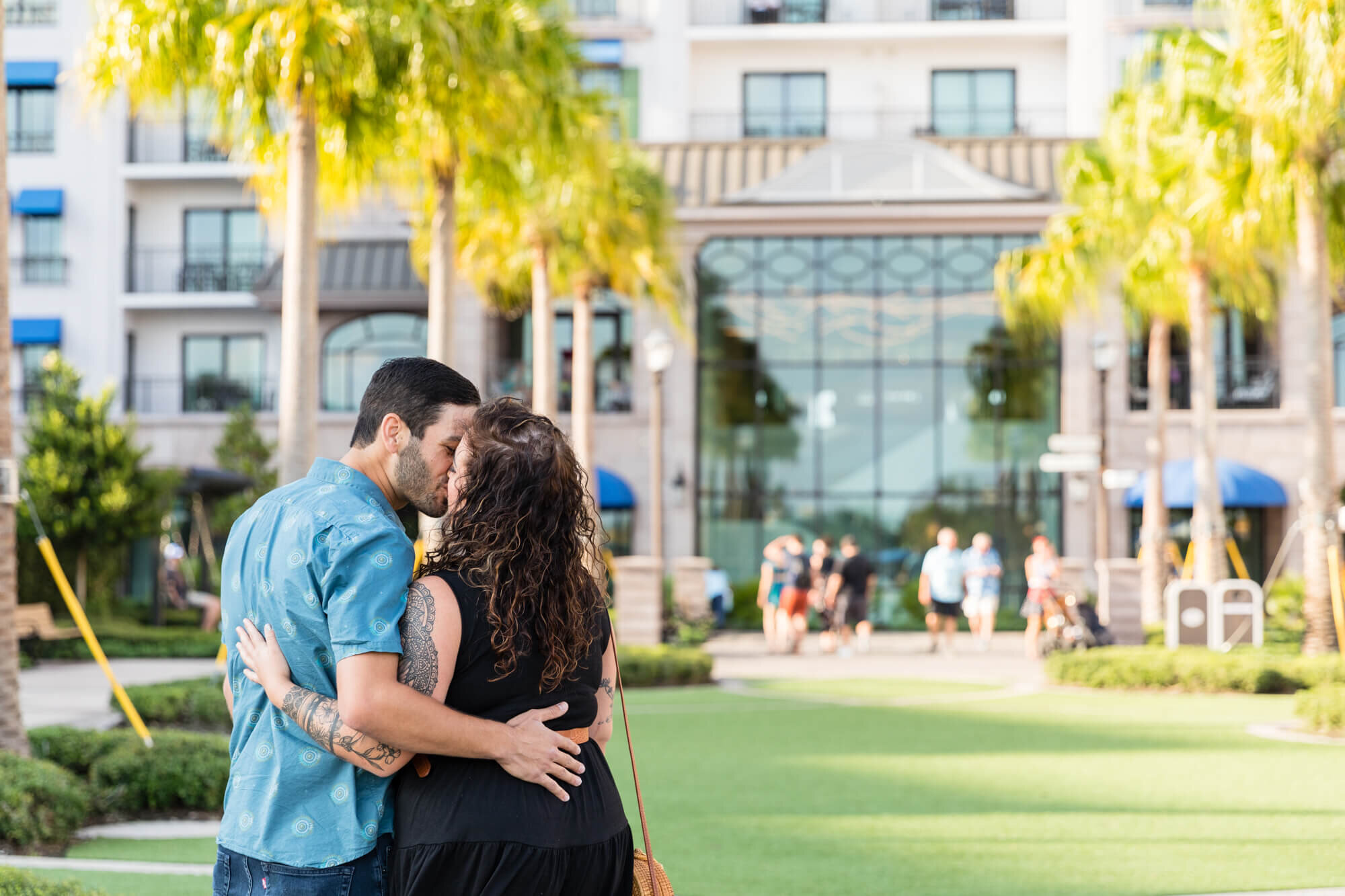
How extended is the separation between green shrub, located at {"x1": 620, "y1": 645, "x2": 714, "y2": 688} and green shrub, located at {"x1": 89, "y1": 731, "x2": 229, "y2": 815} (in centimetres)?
814

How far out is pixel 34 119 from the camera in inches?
1415

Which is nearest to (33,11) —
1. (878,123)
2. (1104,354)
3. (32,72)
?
(32,72)

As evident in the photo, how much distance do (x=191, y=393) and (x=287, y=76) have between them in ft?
86.4

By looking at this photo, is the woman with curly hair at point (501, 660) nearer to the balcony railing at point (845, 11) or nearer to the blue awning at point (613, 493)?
the blue awning at point (613, 493)

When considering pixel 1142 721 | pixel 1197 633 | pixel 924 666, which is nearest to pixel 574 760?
pixel 1142 721

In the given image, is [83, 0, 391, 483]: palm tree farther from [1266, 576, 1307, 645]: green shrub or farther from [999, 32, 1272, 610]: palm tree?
[1266, 576, 1307, 645]: green shrub

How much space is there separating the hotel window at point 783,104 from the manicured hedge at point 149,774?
29114 mm

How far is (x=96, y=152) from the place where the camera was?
35.6 meters

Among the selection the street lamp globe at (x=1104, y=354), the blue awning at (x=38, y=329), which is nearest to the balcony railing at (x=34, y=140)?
the blue awning at (x=38, y=329)

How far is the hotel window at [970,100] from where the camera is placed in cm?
3528

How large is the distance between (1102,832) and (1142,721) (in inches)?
227

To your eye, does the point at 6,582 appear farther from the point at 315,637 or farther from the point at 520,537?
the point at 520,537

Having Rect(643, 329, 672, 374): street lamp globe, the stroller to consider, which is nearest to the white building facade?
Rect(643, 329, 672, 374): street lamp globe

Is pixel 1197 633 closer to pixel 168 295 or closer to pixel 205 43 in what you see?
pixel 205 43
